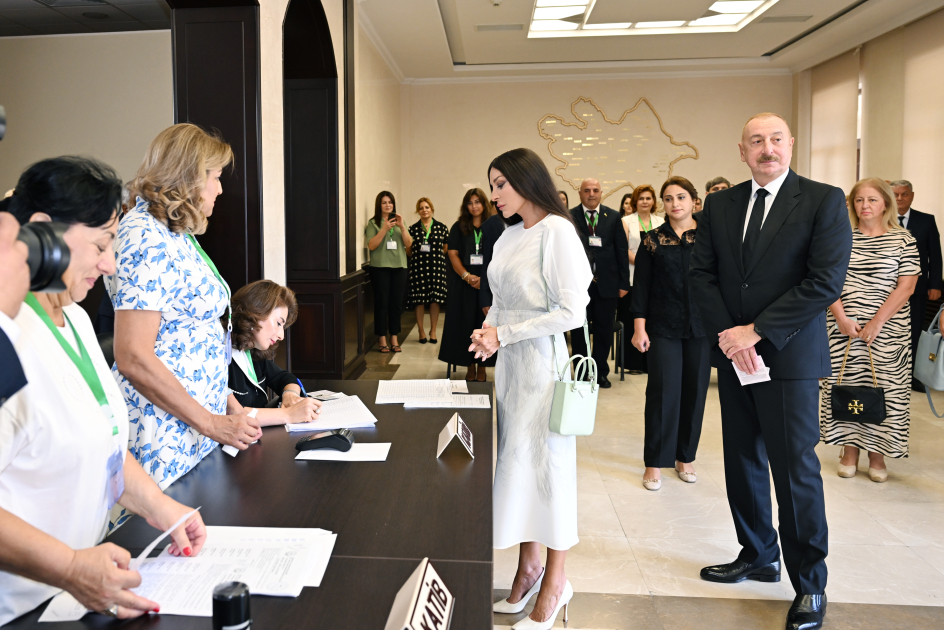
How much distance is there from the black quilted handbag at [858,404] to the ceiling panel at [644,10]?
528 centimetres

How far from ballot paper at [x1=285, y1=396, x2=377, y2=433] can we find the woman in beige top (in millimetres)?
4295

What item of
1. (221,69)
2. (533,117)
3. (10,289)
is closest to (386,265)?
(221,69)

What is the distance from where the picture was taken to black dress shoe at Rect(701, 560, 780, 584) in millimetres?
2586

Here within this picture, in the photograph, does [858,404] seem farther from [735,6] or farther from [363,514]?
[735,6]

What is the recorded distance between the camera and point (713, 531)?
3049 mm

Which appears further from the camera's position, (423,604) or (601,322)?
(601,322)

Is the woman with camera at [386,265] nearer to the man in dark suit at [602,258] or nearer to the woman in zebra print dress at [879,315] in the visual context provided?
the man in dark suit at [602,258]

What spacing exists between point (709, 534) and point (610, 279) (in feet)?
10.3

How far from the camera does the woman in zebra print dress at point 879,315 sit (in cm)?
355

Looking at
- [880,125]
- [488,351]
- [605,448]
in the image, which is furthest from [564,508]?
[880,125]

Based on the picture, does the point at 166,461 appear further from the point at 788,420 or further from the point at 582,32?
the point at 582,32

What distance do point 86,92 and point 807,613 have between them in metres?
8.51

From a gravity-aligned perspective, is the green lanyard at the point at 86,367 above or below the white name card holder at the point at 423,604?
above

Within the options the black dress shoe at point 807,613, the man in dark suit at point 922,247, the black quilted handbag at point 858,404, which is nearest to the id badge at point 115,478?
the black dress shoe at point 807,613
